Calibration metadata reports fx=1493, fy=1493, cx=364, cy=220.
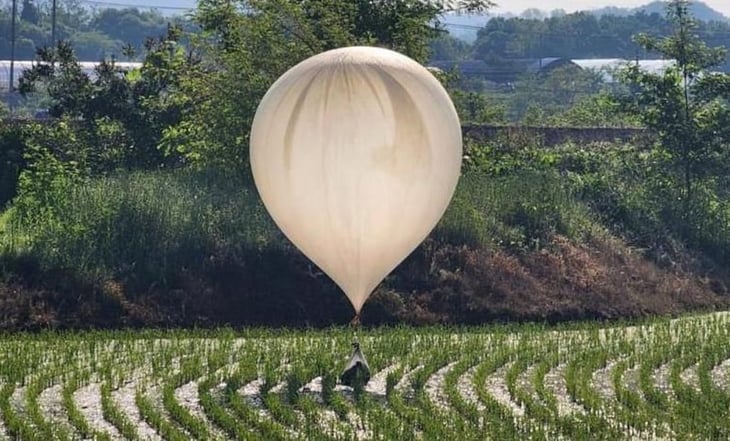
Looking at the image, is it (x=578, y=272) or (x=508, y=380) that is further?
(x=578, y=272)

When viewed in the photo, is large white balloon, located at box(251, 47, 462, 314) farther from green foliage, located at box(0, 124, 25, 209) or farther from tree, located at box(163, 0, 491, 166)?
green foliage, located at box(0, 124, 25, 209)

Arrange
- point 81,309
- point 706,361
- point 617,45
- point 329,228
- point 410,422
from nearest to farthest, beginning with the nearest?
point 410,422 → point 329,228 → point 706,361 → point 81,309 → point 617,45

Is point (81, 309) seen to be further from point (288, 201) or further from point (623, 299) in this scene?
point (623, 299)

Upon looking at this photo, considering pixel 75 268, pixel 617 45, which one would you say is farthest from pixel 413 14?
pixel 617 45

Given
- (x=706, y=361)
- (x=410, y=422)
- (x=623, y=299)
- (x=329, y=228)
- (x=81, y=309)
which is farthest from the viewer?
(x=623, y=299)

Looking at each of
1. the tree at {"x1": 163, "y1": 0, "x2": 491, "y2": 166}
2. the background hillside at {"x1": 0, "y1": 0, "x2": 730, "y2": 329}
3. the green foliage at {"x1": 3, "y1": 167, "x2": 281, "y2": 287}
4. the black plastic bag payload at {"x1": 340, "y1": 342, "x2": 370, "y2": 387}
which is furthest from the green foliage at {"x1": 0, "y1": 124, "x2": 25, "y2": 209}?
the black plastic bag payload at {"x1": 340, "y1": 342, "x2": 370, "y2": 387}

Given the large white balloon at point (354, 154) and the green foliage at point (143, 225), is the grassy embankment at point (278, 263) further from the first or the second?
the large white balloon at point (354, 154)

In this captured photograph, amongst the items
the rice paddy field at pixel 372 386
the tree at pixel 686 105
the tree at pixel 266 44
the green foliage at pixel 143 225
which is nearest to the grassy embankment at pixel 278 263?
the green foliage at pixel 143 225
